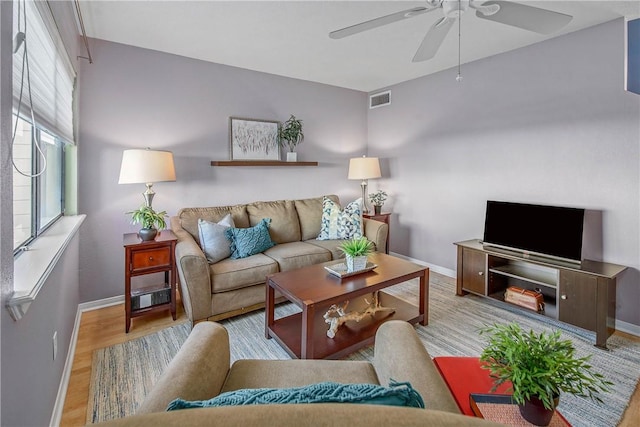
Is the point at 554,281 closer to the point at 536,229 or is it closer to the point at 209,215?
the point at 536,229

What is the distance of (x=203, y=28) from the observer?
274cm

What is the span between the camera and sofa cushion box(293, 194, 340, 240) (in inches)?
151

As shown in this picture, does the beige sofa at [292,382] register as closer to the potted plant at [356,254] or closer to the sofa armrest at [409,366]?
the sofa armrest at [409,366]

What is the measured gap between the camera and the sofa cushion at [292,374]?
1.28 metres

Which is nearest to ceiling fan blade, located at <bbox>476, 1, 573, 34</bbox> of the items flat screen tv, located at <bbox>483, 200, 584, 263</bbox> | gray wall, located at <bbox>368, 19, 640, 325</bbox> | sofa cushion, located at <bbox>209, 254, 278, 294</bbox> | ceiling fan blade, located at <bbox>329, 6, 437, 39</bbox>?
ceiling fan blade, located at <bbox>329, 6, 437, 39</bbox>

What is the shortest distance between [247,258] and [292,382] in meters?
1.83

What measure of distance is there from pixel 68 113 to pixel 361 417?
289 centimetres

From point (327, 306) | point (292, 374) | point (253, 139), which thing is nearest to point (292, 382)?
point (292, 374)

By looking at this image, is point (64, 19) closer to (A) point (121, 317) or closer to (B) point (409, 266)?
(A) point (121, 317)

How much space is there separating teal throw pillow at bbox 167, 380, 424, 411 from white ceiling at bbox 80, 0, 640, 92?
8.22 feet

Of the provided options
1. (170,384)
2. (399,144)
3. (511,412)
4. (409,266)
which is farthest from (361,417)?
(399,144)

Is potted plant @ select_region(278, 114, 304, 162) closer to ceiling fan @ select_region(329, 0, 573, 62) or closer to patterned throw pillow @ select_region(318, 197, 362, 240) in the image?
patterned throw pillow @ select_region(318, 197, 362, 240)

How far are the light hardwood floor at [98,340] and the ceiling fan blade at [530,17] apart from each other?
2.19 m

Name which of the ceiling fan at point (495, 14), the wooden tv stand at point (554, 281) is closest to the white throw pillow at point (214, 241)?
the ceiling fan at point (495, 14)
